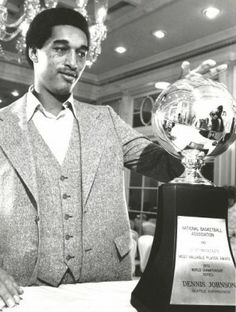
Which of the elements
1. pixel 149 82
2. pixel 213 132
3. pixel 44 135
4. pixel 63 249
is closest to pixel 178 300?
pixel 213 132

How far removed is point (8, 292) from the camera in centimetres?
73

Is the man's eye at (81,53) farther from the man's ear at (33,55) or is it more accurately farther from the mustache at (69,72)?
the man's ear at (33,55)

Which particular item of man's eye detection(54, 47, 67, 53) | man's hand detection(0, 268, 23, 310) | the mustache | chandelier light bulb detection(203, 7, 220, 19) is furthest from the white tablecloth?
chandelier light bulb detection(203, 7, 220, 19)

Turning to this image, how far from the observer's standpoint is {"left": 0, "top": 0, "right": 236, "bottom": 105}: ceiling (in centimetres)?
464

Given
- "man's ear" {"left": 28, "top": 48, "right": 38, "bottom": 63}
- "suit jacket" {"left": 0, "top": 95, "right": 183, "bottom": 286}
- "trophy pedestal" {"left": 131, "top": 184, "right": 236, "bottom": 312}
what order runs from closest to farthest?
"trophy pedestal" {"left": 131, "top": 184, "right": 236, "bottom": 312}
"suit jacket" {"left": 0, "top": 95, "right": 183, "bottom": 286}
"man's ear" {"left": 28, "top": 48, "right": 38, "bottom": 63}

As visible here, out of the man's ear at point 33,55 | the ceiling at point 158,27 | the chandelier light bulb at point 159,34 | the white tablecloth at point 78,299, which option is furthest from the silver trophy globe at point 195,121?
the chandelier light bulb at point 159,34

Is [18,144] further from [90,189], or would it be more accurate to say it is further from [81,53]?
[81,53]

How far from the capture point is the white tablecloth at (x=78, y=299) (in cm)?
69

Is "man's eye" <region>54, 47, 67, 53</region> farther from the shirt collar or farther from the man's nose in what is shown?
the shirt collar

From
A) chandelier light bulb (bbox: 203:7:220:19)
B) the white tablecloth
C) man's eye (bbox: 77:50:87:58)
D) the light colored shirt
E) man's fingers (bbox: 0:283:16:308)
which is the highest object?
chandelier light bulb (bbox: 203:7:220:19)

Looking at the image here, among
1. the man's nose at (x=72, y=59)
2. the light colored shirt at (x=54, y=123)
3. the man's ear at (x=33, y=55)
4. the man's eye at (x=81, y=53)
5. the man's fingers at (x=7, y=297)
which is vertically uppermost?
the man's ear at (x=33, y=55)

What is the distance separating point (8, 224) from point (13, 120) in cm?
29

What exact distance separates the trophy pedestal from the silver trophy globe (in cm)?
4

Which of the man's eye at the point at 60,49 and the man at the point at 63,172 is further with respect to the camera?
the man's eye at the point at 60,49
